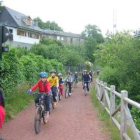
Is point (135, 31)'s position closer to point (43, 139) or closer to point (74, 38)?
point (43, 139)

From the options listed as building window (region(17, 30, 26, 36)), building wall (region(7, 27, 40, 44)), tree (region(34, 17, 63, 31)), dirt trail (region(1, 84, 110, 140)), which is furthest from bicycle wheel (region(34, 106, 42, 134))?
tree (region(34, 17, 63, 31))

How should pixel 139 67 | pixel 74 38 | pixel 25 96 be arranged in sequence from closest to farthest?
pixel 25 96 → pixel 139 67 → pixel 74 38

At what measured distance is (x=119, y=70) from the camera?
19.8 metres

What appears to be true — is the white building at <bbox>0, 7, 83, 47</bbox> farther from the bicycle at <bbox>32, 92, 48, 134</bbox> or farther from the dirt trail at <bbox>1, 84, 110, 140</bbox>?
the bicycle at <bbox>32, 92, 48, 134</bbox>

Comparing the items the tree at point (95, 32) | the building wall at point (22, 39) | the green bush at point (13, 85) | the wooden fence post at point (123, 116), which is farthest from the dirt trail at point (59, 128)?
the tree at point (95, 32)

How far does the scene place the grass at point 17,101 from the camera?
1036cm


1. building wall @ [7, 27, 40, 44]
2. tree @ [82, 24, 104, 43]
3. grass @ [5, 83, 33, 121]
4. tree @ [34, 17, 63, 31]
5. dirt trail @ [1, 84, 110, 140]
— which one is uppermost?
tree @ [34, 17, 63, 31]

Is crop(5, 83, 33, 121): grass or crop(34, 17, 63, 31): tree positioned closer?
crop(5, 83, 33, 121): grass

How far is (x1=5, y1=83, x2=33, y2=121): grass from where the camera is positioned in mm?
10364

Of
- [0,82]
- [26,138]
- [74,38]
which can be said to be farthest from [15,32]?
[74,38]

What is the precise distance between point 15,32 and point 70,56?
10120 mm

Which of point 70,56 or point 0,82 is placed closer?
point 0,82

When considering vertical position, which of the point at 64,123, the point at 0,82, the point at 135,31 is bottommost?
the point at 64,123

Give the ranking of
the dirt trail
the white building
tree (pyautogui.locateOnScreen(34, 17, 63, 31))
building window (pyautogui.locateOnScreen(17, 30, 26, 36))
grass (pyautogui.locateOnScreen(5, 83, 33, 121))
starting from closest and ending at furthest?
the dirt trail → grass (pyautogui.locateOnScreen(5, 83, 33, 121)) → the white building → building window (pyautogui.locateOnScreen(17, 30, 26, 36)) → tree (pyautogui.locateOnScreen(34, 17, 63, 31))
